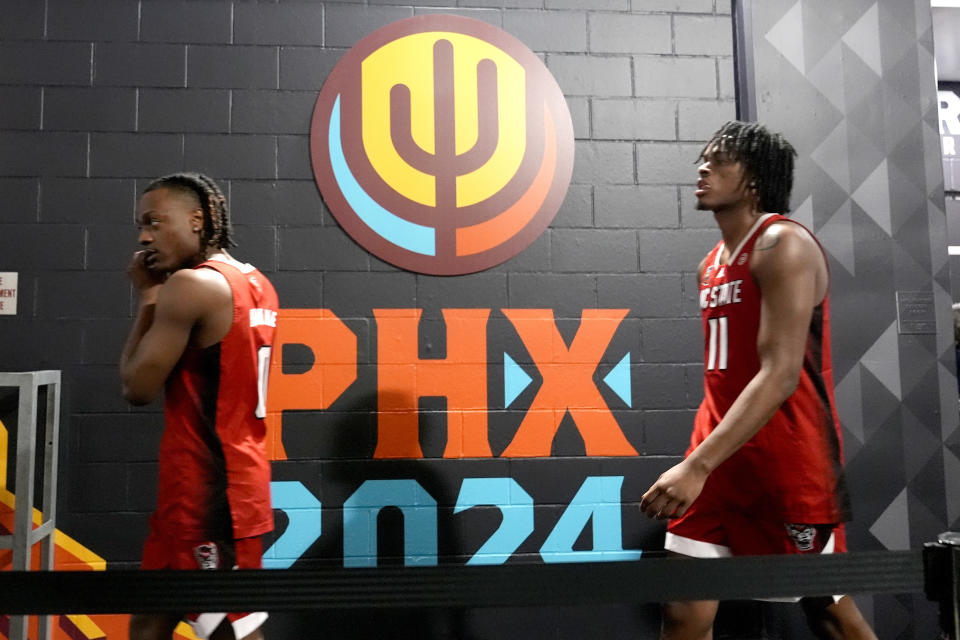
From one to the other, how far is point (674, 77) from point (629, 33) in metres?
0.24

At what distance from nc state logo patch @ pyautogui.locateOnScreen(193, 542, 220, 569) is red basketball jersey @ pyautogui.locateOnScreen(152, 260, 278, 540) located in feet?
0.07

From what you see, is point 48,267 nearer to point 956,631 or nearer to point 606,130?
point 606,130

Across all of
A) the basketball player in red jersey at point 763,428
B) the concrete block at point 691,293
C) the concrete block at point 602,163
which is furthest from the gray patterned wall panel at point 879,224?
the basketball player in red jersey at point 763,428

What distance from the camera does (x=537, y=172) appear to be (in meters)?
2.57

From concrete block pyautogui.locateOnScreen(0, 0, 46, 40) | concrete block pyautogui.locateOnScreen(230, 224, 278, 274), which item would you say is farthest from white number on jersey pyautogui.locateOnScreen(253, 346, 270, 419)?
concrete block pyautogui.locateOnScreen(0, 0, 46, 40)

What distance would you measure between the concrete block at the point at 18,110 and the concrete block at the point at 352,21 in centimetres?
105

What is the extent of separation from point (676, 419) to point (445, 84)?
1500 millimetres

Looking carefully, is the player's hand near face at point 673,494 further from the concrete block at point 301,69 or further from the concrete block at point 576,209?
the concrete block at point 301,69

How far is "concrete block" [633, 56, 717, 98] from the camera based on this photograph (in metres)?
2.64

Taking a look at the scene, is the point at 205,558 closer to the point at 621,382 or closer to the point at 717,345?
the point at 717,345

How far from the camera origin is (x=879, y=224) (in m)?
2.52

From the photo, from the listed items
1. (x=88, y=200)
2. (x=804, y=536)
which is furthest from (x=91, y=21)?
(x=804, y=536)

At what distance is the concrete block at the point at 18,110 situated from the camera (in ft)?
8.00

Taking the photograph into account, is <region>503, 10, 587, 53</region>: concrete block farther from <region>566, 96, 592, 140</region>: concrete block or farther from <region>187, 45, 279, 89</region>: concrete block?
<region>187, 45, 279, 89</region>: concrete block
